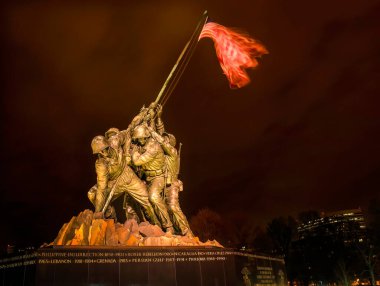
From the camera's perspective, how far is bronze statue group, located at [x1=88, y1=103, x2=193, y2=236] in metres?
13.7

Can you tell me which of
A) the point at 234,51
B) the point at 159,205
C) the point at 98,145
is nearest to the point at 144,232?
the point at 159,205

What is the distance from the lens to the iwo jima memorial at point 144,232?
1091 centimetres

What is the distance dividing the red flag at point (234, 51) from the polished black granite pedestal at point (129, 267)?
6360 mm

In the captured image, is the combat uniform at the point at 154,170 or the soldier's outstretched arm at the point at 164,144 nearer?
the combat uniform at the point at 154,170

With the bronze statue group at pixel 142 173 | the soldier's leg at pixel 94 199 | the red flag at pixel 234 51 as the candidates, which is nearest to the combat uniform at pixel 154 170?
the bronze statue group at pixel 142 173

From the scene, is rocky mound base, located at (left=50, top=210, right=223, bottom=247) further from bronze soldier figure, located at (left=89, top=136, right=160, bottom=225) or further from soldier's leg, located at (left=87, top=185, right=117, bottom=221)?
bronze soldier figure, located at (left=89, top=136, right=160, bottom=225)

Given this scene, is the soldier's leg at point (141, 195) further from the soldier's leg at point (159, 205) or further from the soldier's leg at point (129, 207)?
the soldier's leg at point (129, 207)

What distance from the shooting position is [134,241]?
12570 millimetres

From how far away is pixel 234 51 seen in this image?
1577cm

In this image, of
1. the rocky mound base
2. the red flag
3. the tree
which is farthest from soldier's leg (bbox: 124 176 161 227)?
the tree

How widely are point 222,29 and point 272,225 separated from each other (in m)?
26.7

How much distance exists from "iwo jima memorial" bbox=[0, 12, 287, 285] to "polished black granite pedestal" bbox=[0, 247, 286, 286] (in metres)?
0.02

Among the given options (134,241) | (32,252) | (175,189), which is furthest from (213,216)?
(32,252)

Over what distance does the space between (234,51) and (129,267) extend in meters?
8.96
